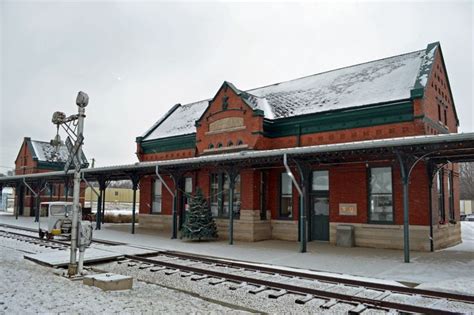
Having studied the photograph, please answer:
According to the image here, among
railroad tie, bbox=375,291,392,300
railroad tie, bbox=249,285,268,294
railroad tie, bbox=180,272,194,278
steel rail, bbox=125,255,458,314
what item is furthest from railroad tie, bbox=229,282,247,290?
railroad tie, bbox=375,291,392,300

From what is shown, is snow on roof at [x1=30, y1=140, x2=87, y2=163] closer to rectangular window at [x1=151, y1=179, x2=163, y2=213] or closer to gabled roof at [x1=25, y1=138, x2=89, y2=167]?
gabled roof at [x1=25, y1=138, x2=89, y2=167]

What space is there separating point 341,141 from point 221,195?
282 inches

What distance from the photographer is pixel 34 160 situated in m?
42.8

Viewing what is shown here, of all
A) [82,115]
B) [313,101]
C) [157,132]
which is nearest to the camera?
[82,115]

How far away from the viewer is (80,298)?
7.56 metres

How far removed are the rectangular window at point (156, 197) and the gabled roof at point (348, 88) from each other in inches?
145

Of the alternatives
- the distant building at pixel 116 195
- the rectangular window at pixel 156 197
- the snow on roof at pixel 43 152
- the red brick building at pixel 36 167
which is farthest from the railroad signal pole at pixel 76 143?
the distant building at pixel 116 195

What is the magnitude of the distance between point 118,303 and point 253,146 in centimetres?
1313

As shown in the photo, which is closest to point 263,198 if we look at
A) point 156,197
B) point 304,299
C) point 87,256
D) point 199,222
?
point 199,222

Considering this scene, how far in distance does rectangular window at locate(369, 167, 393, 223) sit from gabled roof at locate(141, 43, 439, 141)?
305 centimetres

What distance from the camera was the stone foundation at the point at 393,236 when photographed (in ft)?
49.5

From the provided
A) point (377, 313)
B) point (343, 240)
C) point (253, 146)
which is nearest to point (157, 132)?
point (253, 146)

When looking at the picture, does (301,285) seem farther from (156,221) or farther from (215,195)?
(156,221)

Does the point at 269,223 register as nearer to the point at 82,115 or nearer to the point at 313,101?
the point at 313,101
